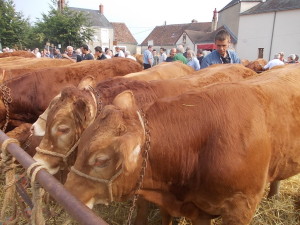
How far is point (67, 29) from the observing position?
32250mm

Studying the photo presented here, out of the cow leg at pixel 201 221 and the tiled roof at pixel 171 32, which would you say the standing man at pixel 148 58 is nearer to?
the cow leg at pixel 201 221

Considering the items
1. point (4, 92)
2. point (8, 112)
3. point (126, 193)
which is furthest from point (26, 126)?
point (126, 193)

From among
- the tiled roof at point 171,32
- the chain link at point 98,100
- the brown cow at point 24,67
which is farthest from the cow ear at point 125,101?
the tiled roof at point 171,32

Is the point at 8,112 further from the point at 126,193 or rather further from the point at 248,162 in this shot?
the point at 248,162

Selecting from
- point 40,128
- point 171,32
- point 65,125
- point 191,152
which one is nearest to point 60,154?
point 65,125

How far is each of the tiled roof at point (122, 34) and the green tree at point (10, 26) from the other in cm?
3143

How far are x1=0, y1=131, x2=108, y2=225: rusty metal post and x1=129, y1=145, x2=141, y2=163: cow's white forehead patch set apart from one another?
56 centimetres

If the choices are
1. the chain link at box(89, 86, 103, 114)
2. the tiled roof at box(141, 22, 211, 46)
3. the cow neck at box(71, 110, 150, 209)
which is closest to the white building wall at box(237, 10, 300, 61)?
the tiled roof at box(141, 22, 211, 46)

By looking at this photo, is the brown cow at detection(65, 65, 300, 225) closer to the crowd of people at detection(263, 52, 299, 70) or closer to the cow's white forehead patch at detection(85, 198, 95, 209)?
the cow's white forehead patch at detection(85, 198, 95, 209)

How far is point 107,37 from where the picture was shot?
55.4 meters

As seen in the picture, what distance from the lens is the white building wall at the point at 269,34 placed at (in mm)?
29719

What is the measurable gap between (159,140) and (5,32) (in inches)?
1286

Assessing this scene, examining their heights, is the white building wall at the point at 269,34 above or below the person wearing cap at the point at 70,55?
above

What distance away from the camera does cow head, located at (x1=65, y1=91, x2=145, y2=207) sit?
1911 mm
